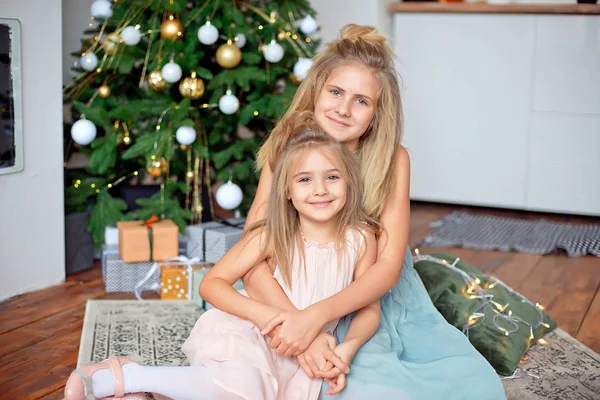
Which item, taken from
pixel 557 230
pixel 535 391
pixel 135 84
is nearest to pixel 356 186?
pixel 535 391

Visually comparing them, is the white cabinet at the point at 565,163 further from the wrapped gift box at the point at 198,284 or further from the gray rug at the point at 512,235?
the wrapped gift box at the point at 198,284

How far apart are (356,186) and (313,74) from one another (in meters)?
0.30

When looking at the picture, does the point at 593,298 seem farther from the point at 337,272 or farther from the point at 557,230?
the point at 337,272

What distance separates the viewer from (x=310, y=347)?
1.61m

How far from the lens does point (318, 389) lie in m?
1.59

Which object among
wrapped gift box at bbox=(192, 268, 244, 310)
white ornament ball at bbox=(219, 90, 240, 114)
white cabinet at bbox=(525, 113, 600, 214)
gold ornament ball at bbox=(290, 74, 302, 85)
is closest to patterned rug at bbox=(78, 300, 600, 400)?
wrapped gift box at bbox=(192, 268, 244, 310)

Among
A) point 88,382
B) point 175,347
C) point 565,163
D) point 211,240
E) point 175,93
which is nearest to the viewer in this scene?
point 88,382

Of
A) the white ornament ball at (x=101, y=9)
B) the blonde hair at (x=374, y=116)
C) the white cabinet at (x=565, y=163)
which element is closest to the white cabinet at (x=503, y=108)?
the white cabinet at (x=565, y=163)

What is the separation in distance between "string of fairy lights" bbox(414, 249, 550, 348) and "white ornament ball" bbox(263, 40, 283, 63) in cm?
81

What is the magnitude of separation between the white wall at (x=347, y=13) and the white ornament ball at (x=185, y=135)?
1.26 m

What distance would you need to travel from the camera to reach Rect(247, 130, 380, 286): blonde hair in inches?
68.2

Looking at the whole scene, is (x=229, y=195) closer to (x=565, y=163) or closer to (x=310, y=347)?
(x=310, y=347)

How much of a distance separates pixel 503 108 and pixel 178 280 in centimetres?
188

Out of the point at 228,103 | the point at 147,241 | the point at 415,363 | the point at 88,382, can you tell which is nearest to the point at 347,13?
the point at 228,103
